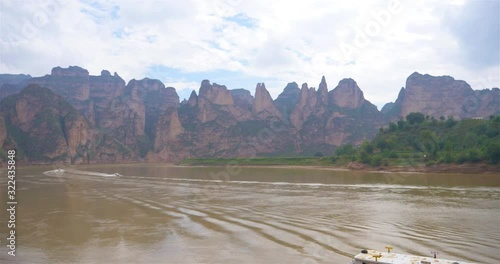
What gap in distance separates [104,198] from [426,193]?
30764 mm

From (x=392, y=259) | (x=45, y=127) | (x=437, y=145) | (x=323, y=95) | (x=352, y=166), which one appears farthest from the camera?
(x=323, y=95)

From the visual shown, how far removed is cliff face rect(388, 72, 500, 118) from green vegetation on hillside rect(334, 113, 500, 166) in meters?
87.6

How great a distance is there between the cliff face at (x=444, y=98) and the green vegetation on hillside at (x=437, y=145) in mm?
87561

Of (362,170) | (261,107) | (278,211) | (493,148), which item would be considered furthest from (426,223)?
(261,107)

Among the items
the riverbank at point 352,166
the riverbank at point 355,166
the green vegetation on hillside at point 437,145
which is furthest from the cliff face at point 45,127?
the green vegetation on hillside at point 437,145

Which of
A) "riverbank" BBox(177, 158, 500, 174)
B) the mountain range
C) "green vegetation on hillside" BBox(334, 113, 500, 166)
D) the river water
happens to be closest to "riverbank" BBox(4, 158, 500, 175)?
"riverbank" BBox(177, 158, 500, 174)

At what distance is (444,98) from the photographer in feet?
592

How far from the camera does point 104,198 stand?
122 ft

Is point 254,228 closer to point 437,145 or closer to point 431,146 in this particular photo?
point 437,145

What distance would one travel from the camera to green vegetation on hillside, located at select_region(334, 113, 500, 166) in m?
61.3

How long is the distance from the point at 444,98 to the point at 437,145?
12165 cm

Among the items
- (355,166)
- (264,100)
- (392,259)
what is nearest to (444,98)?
(264,100)

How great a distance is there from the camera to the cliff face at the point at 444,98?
169375mm

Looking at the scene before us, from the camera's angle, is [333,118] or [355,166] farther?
[333,118]
